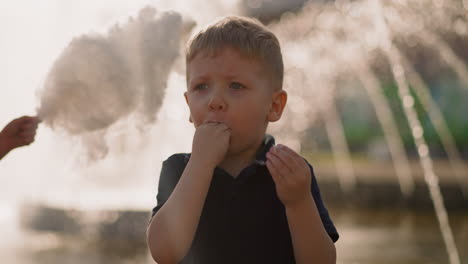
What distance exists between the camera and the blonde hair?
2139 millimetres

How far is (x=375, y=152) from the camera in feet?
71.1

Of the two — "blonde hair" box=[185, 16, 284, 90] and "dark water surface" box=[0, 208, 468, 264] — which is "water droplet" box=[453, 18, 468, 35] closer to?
"dark water surface" box=[0, 208, 468, 264]

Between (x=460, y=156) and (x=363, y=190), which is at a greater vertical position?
(x=460, y=156)

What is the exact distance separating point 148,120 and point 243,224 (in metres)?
0.78

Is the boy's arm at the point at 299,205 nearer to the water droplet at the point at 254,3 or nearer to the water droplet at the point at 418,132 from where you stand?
the water droplet at the point at 254,3

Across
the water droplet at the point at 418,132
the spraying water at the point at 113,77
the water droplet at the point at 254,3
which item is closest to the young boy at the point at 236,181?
the spraying water at the point at 113,77

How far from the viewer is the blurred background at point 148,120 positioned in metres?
2.71

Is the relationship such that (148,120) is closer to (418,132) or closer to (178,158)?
(178,158)

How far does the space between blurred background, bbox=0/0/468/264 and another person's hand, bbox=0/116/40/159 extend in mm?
72

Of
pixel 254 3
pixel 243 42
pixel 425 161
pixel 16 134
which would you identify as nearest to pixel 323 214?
pixel 243 42

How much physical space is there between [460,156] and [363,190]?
956 cm

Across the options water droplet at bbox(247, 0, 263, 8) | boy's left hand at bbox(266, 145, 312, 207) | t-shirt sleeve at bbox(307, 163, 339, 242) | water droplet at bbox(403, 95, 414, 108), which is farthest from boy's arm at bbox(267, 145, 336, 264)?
water droplet at bbox(403, 95, 414, 108)

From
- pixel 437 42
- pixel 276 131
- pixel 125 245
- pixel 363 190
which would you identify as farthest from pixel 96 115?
pixel 276 131

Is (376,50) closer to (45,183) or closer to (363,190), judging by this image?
(363,190)
